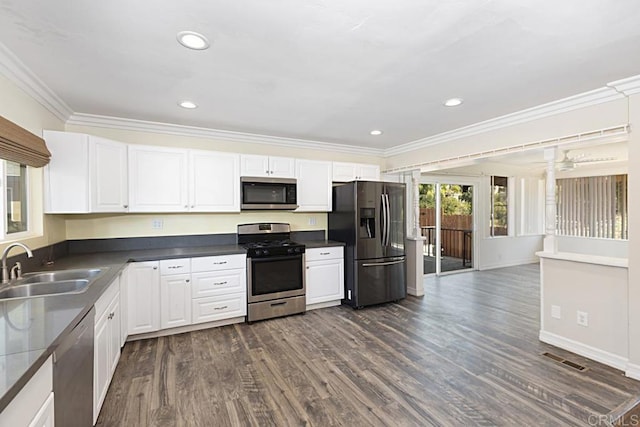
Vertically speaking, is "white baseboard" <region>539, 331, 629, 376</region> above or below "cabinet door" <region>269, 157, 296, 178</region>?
below

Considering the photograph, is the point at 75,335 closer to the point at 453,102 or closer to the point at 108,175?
the point at 108,175

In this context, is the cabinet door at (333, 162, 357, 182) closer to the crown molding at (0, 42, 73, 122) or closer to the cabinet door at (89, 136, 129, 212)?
the cabinet door at (89, 136, 129, 212)

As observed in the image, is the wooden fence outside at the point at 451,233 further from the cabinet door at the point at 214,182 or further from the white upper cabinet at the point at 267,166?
the cabinet door at the point at 214,182

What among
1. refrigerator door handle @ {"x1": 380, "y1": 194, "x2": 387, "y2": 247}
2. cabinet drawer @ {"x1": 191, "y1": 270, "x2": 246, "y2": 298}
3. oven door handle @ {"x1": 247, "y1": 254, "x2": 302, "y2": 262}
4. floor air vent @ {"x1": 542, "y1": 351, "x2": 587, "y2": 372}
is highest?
refrigerator door handle @ {"x1": 380, "y1": 194, "x2": 387, "y2": 247}

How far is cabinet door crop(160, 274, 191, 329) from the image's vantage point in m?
3.21

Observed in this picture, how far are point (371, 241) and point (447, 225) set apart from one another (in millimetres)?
3447

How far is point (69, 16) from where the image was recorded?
1633mm

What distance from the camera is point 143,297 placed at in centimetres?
312

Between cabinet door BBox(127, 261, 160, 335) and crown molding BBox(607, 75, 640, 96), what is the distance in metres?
4.42

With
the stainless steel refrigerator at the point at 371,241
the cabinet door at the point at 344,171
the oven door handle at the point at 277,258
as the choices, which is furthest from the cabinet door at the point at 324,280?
the cabinet door at the point at 344,171

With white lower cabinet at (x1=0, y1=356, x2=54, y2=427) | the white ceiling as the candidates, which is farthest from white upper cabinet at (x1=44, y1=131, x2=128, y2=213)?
white lower cabinet at (x1=0, y1=356, x2=54, y2=427)

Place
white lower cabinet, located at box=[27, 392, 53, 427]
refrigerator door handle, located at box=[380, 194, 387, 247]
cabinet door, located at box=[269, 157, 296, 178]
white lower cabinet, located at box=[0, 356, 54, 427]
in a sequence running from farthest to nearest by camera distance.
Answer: refrigerator door handle, located at box=[380, 194, 387, 247] < cabinet door, located at box=[269, 157, 296, 178] < white lower cabinet, located at box=[27, 392, 53, 427] < white lower cabinet, located at box=[0, 356, 54, 427]

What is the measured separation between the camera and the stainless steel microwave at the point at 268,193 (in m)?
3.89

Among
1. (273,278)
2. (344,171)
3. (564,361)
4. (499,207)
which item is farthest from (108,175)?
(499,207)
